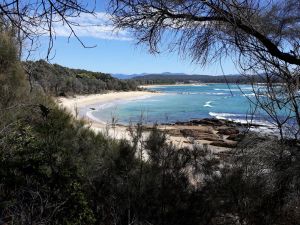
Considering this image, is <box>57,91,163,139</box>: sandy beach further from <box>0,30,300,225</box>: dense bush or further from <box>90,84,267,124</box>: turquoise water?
<box>0,30,300,225</box>: dense bush

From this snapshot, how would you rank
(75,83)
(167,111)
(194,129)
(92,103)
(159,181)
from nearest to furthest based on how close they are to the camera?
(159,181)
(194,129)
(167,111)
(92,103)
(75,83)

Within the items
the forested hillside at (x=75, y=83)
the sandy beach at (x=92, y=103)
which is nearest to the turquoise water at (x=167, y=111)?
the sandy beach at (x=92, y=103)

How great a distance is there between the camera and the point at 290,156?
6395mm

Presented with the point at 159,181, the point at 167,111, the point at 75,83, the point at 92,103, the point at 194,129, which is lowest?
the point at 167,111

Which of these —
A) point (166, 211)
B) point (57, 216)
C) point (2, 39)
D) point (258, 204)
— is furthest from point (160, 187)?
point (2, 39)

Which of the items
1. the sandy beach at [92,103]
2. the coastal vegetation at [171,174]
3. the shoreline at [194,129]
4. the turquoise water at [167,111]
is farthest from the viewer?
the turquoise water at [167,111]

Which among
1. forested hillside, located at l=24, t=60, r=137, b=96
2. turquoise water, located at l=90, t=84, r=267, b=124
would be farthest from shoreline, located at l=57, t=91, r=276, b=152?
forested hillside, located at l=24, t=60, r=137, b=96

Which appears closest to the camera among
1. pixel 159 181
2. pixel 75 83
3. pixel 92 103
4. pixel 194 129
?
pixel 159 181

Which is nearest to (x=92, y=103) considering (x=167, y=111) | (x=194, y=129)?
(x=167, y=111)

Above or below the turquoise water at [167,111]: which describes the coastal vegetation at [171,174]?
above

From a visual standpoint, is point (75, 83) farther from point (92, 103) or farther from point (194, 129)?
point (194, 129)

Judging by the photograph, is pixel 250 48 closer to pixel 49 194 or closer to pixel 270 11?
pixel 270 11

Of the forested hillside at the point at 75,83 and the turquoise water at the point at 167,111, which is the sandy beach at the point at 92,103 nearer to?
the turquoise water at the point at 167,111

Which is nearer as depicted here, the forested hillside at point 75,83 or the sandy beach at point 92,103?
the sandy beach at point 92,103
